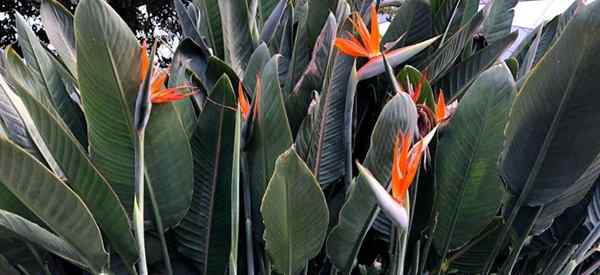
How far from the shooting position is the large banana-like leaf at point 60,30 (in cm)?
109

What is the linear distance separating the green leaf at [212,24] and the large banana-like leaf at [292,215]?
0.58 m

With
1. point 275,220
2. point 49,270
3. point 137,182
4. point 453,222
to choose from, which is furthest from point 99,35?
point 453,222

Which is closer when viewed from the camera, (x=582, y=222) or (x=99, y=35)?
(x=99, y=35)

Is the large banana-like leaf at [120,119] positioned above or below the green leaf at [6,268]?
above

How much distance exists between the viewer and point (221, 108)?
0.94m

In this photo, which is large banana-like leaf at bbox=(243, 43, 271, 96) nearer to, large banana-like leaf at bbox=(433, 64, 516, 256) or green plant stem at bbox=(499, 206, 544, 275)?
large banana-like leaf at bbox=(433, 64, 516, 256)

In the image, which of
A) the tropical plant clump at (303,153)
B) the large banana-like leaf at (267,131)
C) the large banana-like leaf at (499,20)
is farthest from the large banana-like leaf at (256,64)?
the large banana-like leaf at (499,20)

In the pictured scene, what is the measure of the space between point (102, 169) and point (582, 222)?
2.68ft

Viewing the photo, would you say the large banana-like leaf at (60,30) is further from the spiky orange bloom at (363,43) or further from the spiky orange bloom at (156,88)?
the spiky orange bloom at (363,43)

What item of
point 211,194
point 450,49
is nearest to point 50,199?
point 211,194

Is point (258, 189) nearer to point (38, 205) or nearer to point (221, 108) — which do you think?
point (221, 108)

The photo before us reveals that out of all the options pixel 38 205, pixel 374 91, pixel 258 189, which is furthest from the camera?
pixel 374 91

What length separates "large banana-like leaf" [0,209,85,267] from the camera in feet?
2.47

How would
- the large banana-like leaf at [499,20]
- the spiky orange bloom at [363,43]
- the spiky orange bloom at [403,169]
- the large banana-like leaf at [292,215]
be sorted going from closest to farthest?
the spiky orange bloom at [403,169]
the large banana-like leaf at [292,215]
the spiky orange bloom at [363,43]
the large banana-like leaf at [499,20]
